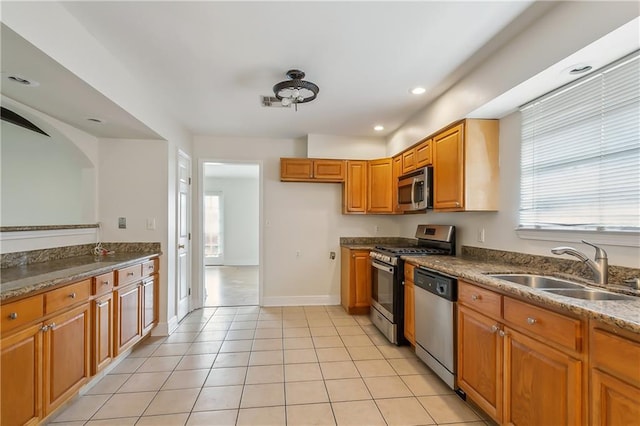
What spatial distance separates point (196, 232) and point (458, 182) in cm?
353

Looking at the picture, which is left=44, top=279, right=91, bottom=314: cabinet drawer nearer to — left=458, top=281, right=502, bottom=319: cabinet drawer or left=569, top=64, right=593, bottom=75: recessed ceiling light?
left=458, top=281, right=502, bottom=319: cabinet drawer

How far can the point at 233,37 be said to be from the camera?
2.00 meters

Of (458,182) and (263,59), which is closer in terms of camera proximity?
(263,59)

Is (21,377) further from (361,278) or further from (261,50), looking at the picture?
(361,278)

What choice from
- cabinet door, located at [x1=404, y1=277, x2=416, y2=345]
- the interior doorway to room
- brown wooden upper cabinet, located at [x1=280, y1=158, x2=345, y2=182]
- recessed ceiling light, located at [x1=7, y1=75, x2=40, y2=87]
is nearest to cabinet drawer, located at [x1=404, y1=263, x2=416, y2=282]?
cabinet door, located at [x1=404, y1=277, x2=416, y2=345]

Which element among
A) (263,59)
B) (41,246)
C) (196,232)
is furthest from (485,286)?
(196,232)

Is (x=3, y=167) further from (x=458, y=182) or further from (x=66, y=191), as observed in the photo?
(x=458, y=182)

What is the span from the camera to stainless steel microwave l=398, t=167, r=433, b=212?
3088 mm

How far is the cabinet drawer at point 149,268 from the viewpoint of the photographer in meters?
2.94

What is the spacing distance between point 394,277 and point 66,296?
267 cm

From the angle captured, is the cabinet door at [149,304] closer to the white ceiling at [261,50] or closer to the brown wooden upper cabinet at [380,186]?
the white ceiling at [261,50]

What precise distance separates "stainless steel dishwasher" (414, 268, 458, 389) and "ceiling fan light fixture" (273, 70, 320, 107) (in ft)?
6.14

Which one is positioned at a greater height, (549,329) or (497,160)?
(497,160)

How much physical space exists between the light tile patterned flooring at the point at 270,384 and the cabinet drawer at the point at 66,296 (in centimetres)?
77
